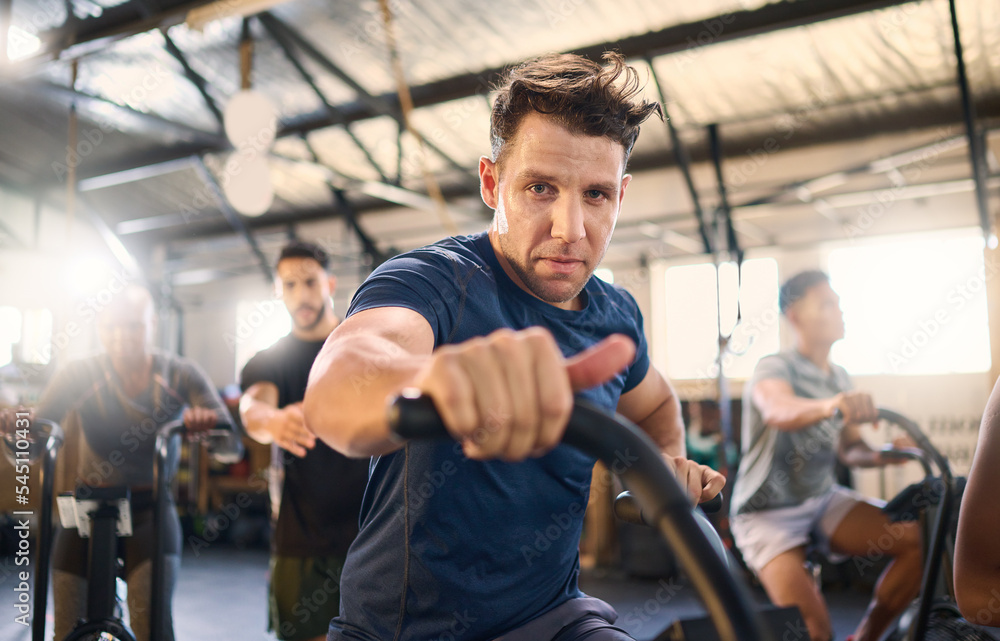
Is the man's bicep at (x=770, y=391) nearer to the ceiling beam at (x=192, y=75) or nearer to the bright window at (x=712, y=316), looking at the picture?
the bright window at (x=712, y=316)

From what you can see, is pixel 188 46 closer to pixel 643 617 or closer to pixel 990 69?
pixel 643 617

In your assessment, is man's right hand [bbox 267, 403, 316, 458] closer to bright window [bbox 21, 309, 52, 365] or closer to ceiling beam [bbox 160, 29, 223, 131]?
ceiling beam [bbox 160, 29, 223, 131]

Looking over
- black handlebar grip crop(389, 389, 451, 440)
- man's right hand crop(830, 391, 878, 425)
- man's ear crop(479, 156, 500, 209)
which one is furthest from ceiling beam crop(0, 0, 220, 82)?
black handlebar grip crop(389, 389, 451, 440)

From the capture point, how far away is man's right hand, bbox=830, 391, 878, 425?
2460mm

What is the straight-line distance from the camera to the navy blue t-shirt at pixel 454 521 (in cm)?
119

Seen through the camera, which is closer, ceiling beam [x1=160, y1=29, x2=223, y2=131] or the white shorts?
the white shorts

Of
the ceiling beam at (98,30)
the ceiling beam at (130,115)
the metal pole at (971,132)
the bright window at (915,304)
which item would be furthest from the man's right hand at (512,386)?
the bright window at (915,304)

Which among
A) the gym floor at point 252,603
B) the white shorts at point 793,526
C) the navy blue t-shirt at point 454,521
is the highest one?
the navy blue t-shirt at point 454,521

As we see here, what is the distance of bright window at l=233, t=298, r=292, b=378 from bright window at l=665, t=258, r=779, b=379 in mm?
6132

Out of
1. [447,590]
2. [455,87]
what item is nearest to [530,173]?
[447,590]

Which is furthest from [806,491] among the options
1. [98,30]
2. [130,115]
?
[130,115]

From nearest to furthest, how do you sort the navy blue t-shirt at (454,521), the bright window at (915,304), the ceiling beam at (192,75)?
1. the navy blue t-shirt at (454,521)
2. the ceiling beam at (192,75)
3. the bright window at (915,304)

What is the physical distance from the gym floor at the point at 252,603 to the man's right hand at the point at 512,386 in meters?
4.28

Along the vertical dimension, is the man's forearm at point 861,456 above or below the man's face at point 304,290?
below
